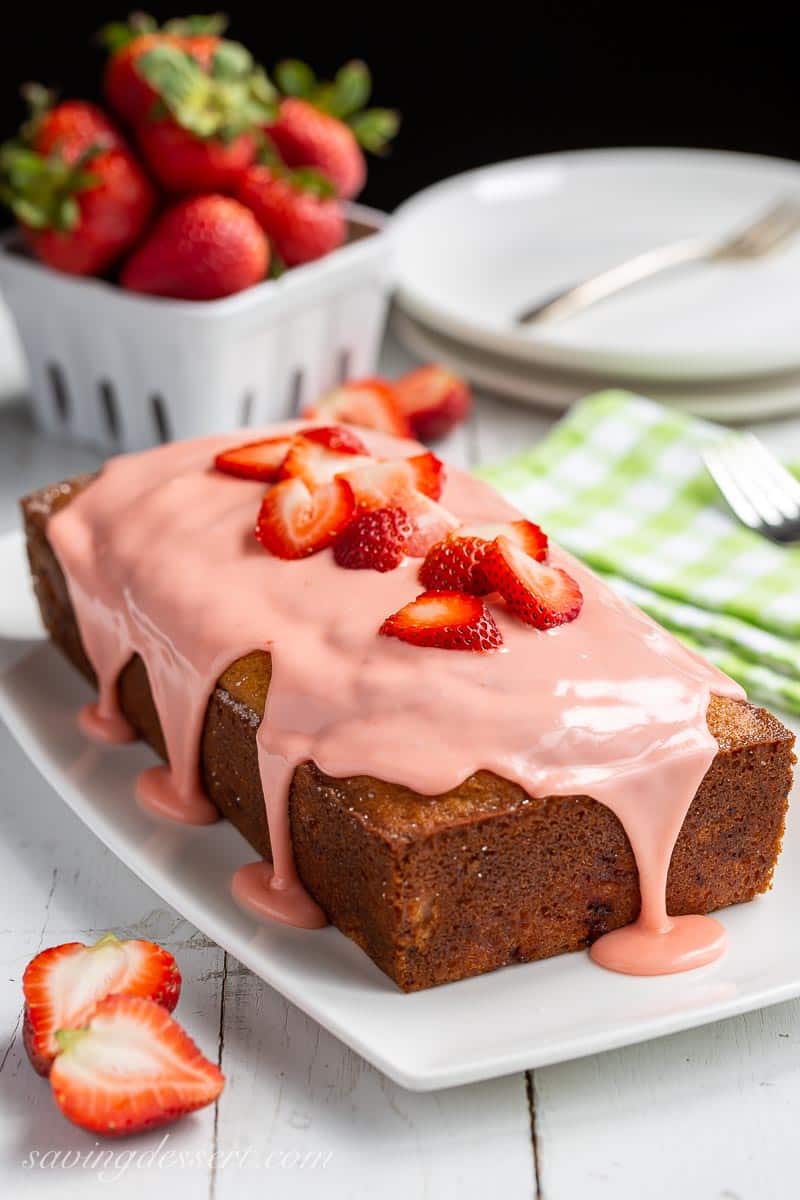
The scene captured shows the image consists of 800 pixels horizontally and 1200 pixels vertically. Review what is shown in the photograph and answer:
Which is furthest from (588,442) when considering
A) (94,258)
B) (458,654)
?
(458,654)

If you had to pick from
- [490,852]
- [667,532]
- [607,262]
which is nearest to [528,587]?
[490,852]

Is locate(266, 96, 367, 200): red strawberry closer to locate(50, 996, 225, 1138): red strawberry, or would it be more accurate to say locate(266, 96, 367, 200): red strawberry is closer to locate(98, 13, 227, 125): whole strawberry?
locate(98, 13, 227, 125): whole strawberry

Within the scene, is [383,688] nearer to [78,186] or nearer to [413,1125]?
[413,1125]

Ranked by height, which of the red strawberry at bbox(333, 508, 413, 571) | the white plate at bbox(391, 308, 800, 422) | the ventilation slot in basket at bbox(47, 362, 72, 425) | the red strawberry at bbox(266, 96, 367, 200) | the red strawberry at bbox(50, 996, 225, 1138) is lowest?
the ventilation slot in basket at bbox(47, 362, 72, 425)

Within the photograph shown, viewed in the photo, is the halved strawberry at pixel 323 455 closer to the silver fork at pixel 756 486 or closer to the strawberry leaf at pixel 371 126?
the silver fork at pixel 756 486

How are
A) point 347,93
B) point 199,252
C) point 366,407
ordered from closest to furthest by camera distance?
point 199,252, point 366,407, point 347,93

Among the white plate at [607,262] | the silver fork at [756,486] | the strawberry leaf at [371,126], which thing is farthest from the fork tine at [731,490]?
the strawberry leaf at [371,126]

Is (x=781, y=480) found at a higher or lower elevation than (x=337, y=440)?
lower

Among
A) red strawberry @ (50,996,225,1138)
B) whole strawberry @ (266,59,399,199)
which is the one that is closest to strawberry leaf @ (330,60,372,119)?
whole strawberry @ (266,59,399,199)
